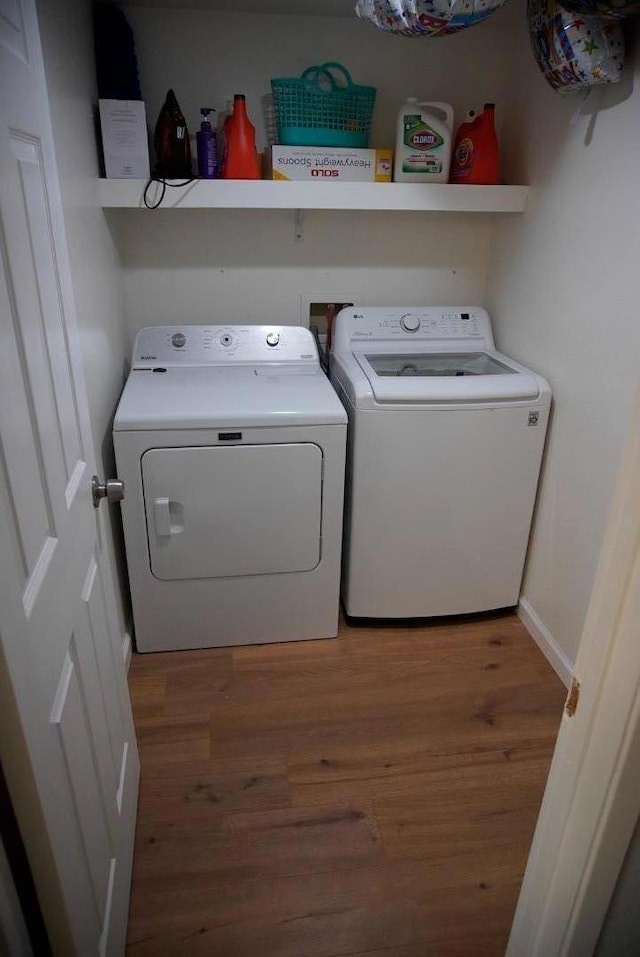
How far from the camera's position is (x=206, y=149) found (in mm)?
2102

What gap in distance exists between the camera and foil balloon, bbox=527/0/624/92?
5.17 ft

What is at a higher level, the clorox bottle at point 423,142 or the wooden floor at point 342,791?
the clorox bottle at point 423,142

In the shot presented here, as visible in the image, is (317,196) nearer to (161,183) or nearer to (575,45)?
(161,183)

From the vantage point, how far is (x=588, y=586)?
1947 millimetres

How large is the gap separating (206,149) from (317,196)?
0.40 metres

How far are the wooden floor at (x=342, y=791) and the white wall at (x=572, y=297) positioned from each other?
38cm

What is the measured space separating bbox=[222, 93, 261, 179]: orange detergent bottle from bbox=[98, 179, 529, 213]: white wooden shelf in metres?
0.09

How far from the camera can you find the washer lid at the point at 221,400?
6.21 ft

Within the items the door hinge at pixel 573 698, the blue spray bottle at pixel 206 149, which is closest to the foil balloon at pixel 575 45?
the blue spray bottle at pixel 206 149

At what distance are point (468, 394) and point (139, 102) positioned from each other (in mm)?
1374

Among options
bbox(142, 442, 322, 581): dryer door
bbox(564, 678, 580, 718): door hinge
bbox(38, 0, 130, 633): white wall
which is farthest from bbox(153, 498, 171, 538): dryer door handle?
bbox(564, 678, 580, 718): door hinge

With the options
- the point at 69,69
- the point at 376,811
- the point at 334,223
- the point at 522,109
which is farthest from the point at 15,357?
the point at 522,109

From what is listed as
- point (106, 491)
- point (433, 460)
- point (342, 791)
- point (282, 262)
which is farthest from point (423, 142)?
point (342, 791)

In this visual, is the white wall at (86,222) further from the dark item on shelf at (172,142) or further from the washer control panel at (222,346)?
the dark item on shelf at (172,142)
